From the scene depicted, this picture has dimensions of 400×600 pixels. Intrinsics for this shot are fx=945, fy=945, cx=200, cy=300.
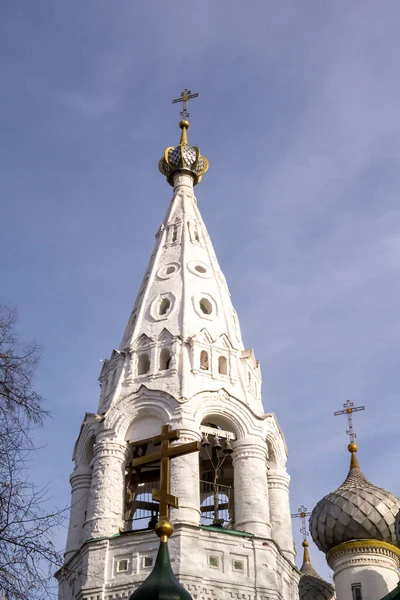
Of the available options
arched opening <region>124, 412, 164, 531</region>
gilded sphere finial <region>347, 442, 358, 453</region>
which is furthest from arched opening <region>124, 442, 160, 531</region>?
gilded sphere finial <region>347, 442, 358, 453</region>

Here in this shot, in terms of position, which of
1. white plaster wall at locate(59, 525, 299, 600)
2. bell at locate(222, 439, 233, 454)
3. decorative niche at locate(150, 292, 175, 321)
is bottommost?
white plaster wall at locate(59, 525, 299, 600)

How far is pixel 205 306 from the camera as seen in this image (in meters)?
16.2

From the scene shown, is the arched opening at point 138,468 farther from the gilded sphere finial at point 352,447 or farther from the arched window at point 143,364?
the gilded sphere finial at point 352,447

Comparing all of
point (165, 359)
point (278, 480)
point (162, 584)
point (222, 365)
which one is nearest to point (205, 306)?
point (222, 365)

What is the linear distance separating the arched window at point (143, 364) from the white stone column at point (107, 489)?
1.40 metres

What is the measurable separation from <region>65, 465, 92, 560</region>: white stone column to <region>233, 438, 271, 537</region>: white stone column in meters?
2.27

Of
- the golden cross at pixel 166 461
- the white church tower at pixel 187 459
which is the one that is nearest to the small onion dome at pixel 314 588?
the white church tower at pixel 187 459

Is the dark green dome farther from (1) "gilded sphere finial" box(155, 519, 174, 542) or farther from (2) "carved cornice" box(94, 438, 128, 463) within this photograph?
(2) "carved cornice" box(94, 438, 128, 463)

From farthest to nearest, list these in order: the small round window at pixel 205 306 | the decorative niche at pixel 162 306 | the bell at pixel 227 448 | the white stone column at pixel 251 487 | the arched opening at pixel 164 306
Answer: the small round window at pixel 205 306
the arched opening at pixel 164 306
the decorative niche at pixel 162 306
the bell at pixel 227 448
the white stone column at pixel 251 487

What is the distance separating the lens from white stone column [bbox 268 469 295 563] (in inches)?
547

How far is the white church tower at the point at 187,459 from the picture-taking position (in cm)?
1262

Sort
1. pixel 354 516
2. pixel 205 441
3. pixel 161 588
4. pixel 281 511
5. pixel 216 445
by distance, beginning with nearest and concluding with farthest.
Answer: pixel 161 588 < pixel 216 445 < pixel 205 441 < pixel 281 511 < pixel 354 516

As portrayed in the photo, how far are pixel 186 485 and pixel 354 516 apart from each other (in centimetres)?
614

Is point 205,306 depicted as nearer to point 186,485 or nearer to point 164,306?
point 164,306
